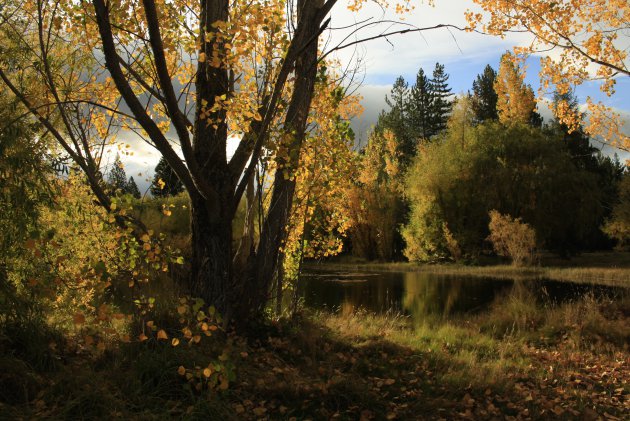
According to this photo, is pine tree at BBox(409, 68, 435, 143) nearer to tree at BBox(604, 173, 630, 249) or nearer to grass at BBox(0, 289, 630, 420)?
tree at BBox(604, 173, 630, 249)

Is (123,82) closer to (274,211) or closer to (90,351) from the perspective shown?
(90,351)

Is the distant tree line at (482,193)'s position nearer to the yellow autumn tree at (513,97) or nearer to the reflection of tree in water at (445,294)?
the yellow autumn tree at (513,97)

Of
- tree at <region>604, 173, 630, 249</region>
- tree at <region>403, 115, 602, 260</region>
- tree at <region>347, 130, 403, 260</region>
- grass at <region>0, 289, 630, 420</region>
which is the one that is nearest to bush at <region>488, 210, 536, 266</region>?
tree at <region>403, 115, 602, 260</region>

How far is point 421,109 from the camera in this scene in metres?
52.0

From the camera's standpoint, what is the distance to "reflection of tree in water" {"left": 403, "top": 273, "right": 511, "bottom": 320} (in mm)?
14531

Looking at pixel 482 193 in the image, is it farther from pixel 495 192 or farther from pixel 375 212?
pixel 375 212

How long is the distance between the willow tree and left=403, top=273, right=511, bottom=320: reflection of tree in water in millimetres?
7984

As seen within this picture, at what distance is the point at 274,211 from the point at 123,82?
263 centimetres

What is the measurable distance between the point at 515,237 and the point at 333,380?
83.7 ft

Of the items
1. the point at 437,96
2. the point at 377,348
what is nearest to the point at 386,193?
the point at 437,96

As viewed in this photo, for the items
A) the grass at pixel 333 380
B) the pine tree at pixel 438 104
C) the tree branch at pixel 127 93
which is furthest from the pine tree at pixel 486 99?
the tree branch at pixel 127 93

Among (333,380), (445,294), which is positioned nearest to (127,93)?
(333,380)

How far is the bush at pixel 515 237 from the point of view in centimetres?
2753

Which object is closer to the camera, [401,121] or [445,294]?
[445,294]
